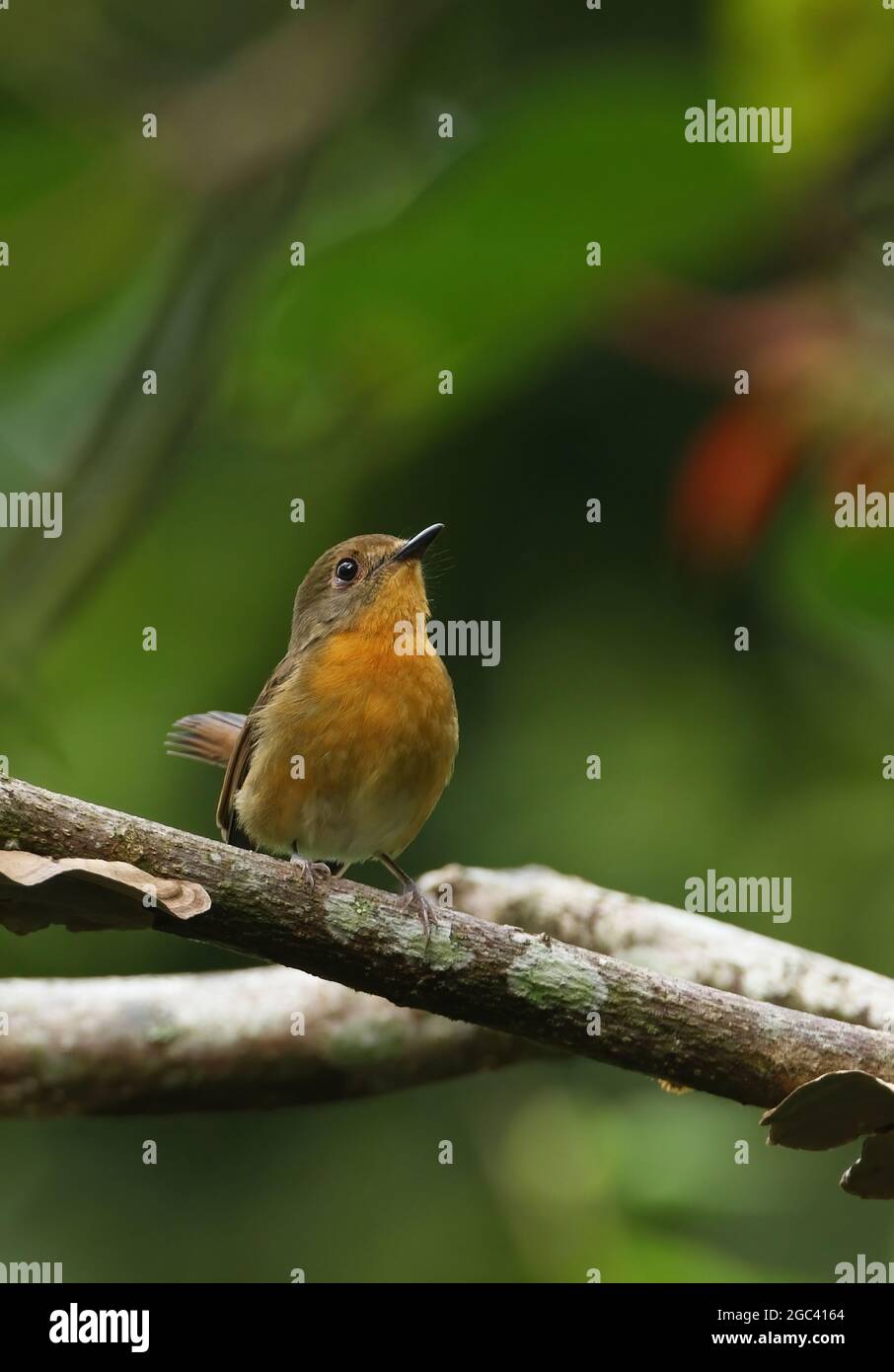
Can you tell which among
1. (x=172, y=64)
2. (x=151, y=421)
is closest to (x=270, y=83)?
(x=151, y=421)

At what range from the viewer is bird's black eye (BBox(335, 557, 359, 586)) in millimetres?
4840

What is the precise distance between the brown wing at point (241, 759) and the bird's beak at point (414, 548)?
422mm

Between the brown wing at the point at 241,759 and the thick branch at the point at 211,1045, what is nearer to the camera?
the thick branch at the point at 211,1045

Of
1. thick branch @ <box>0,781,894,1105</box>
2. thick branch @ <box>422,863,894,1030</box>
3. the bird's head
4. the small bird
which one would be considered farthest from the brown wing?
thick branch @ <box>0,781,894,1105</box>

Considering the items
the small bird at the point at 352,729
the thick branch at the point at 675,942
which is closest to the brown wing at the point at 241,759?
the small bird at the point at 352,729

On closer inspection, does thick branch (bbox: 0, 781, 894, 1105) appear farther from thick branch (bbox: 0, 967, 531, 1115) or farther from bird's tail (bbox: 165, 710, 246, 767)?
bird's tail (bbox: 165, 710, 246, 767)

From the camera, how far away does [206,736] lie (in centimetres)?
535

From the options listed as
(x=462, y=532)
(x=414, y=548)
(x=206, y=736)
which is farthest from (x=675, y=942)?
(x=462, y=532)

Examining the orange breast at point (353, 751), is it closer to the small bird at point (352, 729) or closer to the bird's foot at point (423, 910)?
the small bird at point (352, 729)

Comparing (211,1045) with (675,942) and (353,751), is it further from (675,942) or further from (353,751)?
(675,942)

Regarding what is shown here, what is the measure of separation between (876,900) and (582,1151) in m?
1.71

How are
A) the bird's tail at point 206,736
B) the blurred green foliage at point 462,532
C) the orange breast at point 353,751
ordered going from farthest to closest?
the bird's tail at point 206,736 < the orange breast at point 353,751 < the blurred green foliage at point 462,532

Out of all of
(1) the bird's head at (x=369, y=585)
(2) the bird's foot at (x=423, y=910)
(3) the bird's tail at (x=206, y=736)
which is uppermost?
(1) the bird's head at (x=369, y=585)

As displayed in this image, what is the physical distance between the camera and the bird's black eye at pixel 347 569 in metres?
4.84
